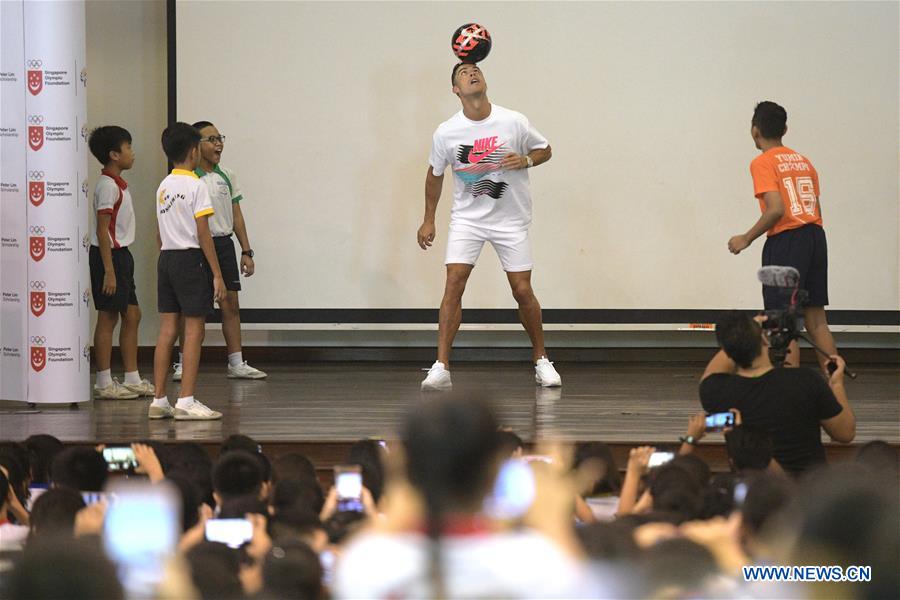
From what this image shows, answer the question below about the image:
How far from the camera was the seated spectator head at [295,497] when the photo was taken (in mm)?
2588

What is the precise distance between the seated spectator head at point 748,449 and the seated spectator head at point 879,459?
0.81 ft

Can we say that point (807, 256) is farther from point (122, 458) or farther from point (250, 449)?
point (122, 458)

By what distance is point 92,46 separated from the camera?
7.26 metres

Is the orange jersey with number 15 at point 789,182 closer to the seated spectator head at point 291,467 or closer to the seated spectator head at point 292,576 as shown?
the seated spectator head at point 291,467

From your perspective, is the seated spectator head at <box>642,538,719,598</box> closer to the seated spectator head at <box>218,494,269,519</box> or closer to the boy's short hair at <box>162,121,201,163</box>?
the seated spectator head at <box>218,494,269,519</box>

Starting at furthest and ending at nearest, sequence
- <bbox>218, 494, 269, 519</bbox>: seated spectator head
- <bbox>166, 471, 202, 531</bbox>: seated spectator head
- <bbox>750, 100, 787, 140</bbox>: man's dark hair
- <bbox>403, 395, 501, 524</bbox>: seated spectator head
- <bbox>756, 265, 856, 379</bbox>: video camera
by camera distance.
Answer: <bbox>750, 100, 787, 140</bbox>: man's dark hair
<bbox>756, 265, 856, 379</bbox>: video camera
<bbox>166, 471, 202, 531</bbox>: seated spectator head
<bbox>218, 494, 269, 519</bbox>: seated spectator head
<bbox>403, 395, 501, 524</bbox>: seated spectator head

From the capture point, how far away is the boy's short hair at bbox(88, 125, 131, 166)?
17.9 feet

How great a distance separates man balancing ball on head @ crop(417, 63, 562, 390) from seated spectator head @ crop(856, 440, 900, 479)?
2295 mm

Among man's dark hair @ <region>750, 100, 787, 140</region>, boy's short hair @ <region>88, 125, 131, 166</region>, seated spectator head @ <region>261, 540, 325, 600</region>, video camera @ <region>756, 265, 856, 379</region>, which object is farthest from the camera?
boy's short hair @ <region>88, 125, 131, 166</region>

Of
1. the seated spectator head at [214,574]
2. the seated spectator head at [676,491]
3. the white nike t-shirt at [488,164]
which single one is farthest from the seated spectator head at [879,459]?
the white nike t-shirt at [488,164]

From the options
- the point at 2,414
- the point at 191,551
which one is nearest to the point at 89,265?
the point at 2,414

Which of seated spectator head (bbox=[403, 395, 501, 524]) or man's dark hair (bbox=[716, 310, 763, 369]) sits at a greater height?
seated spectator head (bbox=[403, 395, 501, 524])

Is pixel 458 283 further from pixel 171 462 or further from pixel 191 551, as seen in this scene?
pixel 191 551

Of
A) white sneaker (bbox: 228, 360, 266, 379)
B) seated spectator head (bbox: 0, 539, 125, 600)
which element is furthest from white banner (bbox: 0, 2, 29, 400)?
seated spectator head (bbox: 0, 539, 125, 600)
